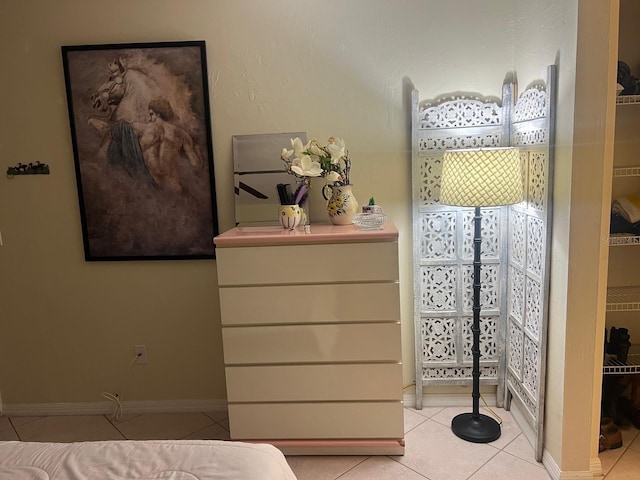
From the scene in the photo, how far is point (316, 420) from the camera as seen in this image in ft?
7.75

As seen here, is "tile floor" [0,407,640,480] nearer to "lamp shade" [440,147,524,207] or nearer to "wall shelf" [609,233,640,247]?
"wall shelf" [609,233,640,247]

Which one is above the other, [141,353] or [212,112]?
[212,112]

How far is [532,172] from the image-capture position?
90.8 inches

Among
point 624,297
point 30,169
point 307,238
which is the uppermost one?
point 30,169

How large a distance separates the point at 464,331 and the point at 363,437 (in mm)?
794

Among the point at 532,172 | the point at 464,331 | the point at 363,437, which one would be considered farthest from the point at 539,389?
the point at 532,172

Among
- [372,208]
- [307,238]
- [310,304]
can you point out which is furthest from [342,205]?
[310,304]

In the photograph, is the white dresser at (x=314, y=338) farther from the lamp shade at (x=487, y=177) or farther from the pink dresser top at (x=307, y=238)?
the lamp shade at (x=487, y=177)

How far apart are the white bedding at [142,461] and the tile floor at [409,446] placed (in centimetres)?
102

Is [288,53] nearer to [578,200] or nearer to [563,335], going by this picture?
[578,200]

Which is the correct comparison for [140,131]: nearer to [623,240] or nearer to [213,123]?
[213,123]

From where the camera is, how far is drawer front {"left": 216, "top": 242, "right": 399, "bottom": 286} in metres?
2.23

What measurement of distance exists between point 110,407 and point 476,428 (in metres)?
2.01

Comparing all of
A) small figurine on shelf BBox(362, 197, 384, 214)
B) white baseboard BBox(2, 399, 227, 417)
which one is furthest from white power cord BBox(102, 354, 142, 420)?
small figurine on shelf BBox(362, 197, 384, 214)
